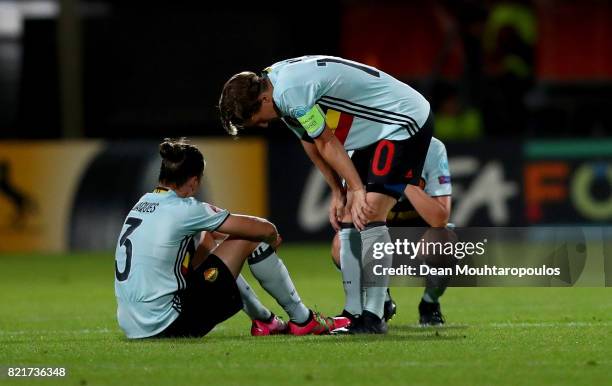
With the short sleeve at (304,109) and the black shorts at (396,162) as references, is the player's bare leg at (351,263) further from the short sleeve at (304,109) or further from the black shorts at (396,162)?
the short sleeve at (304,109)

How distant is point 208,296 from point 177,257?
27 centimetres

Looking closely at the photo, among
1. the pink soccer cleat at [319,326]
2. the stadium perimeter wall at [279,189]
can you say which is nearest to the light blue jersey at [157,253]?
the pink soccer cleat at [319,326]

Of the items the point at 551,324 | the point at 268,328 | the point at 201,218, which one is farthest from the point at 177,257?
the point at 551,324

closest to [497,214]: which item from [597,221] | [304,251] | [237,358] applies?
[597,221]

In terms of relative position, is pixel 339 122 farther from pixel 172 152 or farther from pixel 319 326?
pixel 319 326

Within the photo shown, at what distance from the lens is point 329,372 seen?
263 inches

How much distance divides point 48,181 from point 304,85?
8.92 meters

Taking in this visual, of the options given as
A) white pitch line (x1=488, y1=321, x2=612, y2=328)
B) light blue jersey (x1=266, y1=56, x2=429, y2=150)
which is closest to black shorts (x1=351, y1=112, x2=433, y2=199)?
light blue jersey (x1=266, y1=56, x2=429, y2=150)

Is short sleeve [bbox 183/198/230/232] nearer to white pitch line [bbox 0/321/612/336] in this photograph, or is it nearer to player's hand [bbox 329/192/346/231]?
player's hand [bbox 329/192/346/231]

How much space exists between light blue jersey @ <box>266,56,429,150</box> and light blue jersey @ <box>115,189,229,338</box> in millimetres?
696

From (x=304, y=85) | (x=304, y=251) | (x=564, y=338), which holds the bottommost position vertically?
(x=304, y=251)

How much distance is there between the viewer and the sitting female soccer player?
768 cm

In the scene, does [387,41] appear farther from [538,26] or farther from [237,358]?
[237,358]

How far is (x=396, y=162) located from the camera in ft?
26.3
